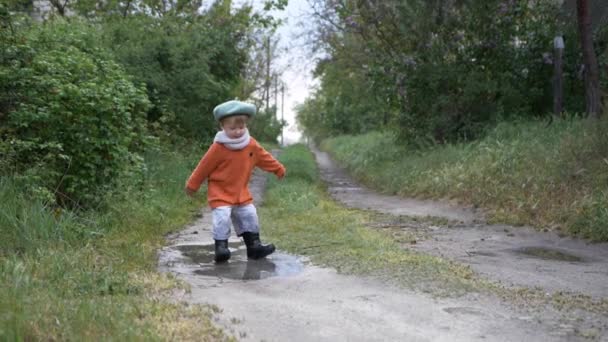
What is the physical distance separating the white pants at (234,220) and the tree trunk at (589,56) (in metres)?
7.88

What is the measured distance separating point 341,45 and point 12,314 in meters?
21.7

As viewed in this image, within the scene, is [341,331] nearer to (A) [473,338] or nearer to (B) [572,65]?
(A) [473,338]

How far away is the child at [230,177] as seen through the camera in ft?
21.0

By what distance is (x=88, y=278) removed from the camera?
15.3 ft

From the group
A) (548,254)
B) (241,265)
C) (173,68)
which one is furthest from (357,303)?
(173,68)

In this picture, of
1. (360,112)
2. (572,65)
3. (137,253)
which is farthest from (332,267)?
(360,112)

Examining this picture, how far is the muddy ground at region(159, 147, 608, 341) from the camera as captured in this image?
13.3ft

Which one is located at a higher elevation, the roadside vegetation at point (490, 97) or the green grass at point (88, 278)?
the roadside vegetation at point (490, 97)

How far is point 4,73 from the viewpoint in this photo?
6.89 m

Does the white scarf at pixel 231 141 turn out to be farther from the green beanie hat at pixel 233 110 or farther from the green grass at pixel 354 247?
the green grass at pixel 354 247

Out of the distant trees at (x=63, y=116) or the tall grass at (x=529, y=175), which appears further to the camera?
the tall grass at (x=529, y=175)

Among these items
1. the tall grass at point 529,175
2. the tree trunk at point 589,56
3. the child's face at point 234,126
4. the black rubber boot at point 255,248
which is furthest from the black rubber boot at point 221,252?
the tree trunk at point 589,56

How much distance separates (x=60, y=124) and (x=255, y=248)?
8.58 ft

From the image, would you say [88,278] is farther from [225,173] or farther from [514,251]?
[514,251]
